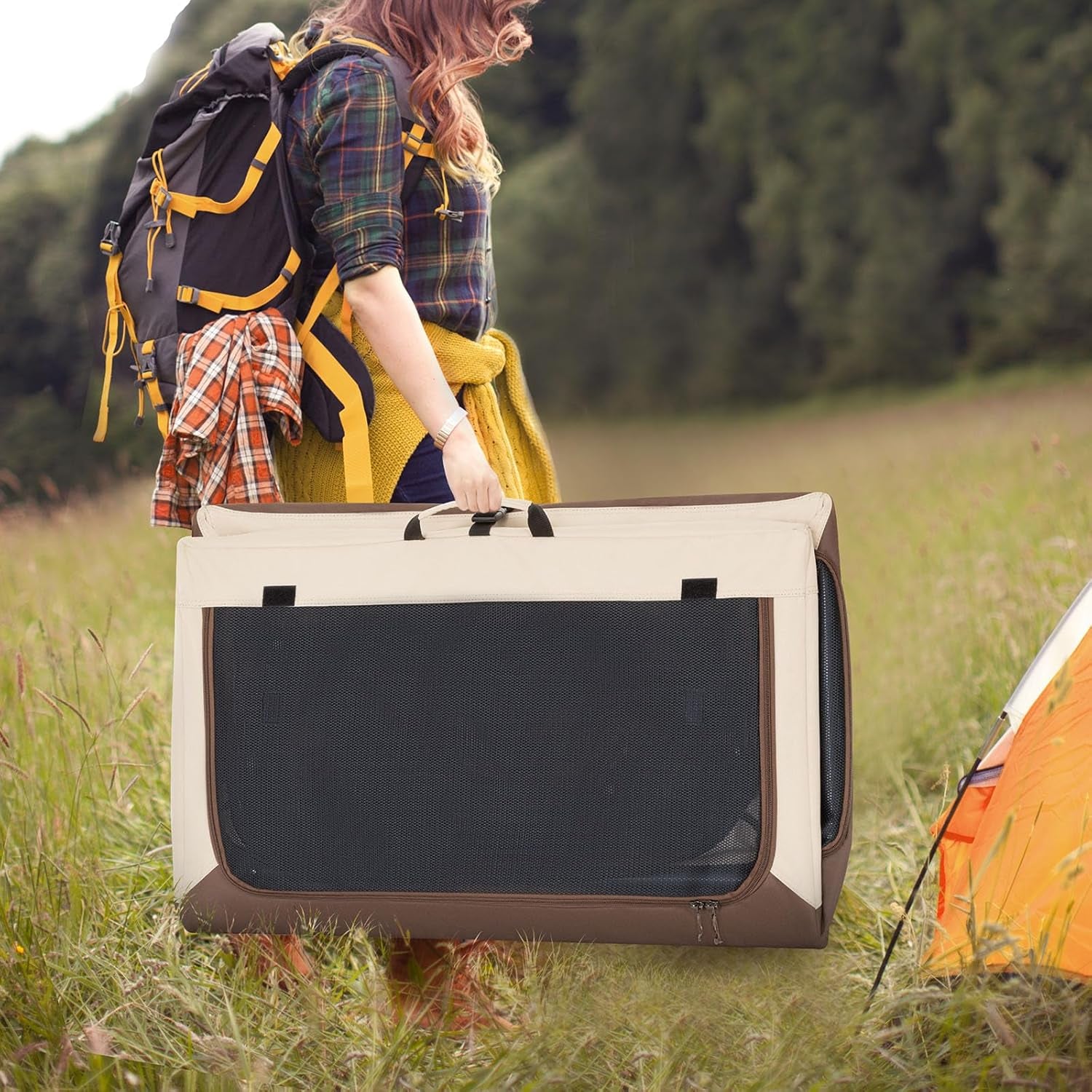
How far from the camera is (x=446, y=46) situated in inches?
61.6

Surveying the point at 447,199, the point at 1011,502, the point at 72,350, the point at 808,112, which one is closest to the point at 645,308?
the point at 808,112

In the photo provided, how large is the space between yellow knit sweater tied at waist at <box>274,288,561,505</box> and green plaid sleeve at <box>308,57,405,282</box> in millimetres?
129

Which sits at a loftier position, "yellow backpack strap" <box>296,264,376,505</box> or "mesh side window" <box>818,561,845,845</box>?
"yellow backpack strap" <box>296,264,376,505</box>

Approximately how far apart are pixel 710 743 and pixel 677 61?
2232 centimetres

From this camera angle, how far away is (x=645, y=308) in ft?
72.7

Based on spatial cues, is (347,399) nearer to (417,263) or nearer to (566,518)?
(417,263)

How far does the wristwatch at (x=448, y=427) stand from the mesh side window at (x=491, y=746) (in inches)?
8.3

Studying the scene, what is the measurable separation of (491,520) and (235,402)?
0.37 meters

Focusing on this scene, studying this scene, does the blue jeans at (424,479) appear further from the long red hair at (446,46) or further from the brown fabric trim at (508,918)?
the brown fabric trim at (508,918)

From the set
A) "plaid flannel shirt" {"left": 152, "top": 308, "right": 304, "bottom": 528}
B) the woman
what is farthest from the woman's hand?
"plaid flannel shirt" {"left": 152, "top": 308, "right": 304, "bottom": 528}

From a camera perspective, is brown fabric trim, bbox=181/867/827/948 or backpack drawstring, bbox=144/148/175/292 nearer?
brown fabric trim, bbox=181/867/827/948

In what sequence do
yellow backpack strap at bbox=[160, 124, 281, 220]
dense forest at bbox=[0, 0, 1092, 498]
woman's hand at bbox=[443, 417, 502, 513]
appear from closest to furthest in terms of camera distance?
woman's hand at bbox=[443, 417, 502, 513]
yellow backpack strap at bbox=[160, 124, 281, 220]
dense forest at bbox=[0, 0, 1092, 498]

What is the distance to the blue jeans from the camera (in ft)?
5.37

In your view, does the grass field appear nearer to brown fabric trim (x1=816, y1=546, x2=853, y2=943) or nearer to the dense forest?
brown fabric trim (x1=816, y1=546, x2=853, y2=943)
